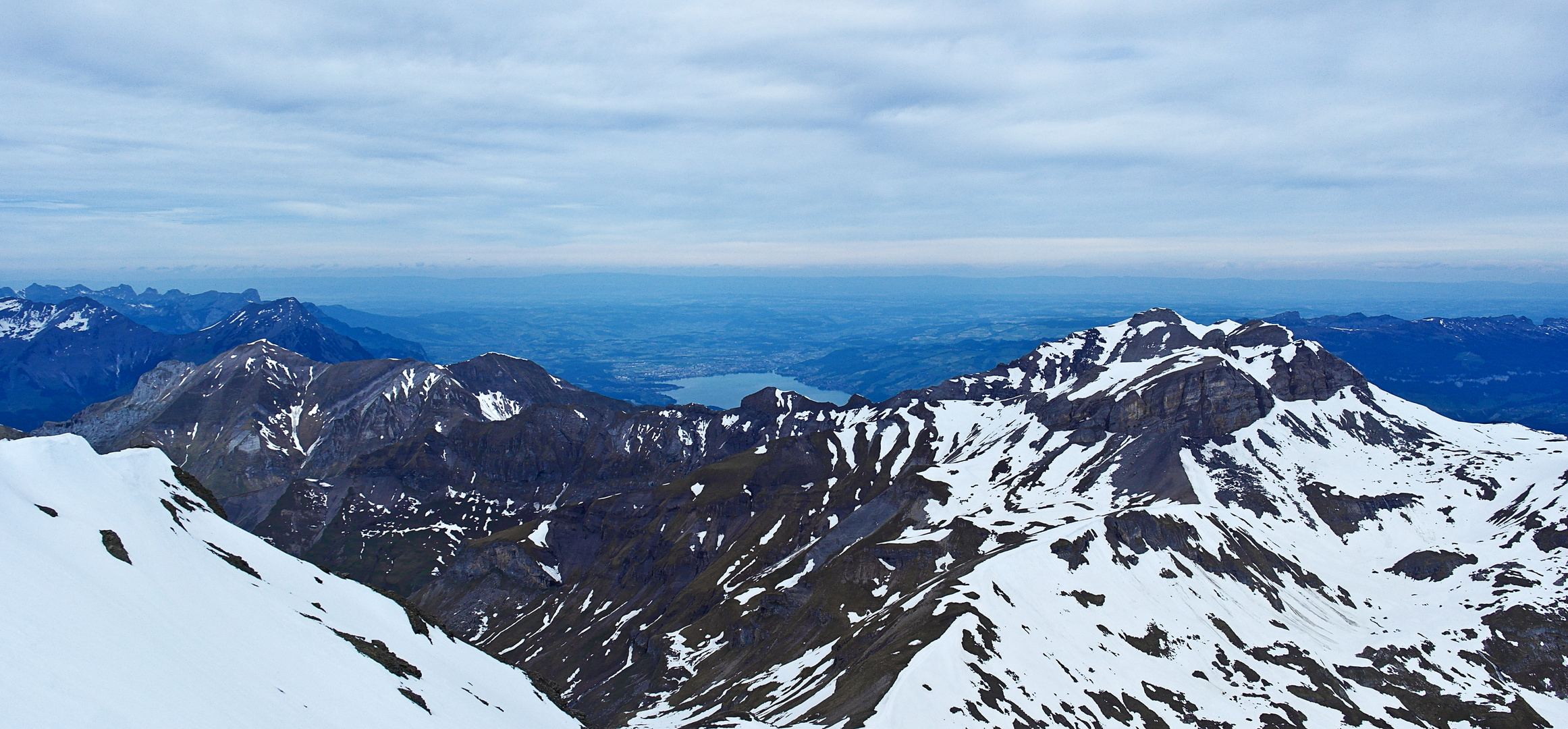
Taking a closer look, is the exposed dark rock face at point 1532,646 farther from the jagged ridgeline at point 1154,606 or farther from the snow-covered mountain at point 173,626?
the snow-covered mountain at point 173,626

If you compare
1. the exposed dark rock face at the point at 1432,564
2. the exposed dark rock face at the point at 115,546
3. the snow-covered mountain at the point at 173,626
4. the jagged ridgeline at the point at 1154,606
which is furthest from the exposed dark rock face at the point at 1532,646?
the exposed dark rock face at the point at 115,546

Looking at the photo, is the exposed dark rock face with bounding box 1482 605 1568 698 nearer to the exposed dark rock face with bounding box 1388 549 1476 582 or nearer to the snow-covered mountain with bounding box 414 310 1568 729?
the snow-covered mountain with bounding box 414 310 1568 729

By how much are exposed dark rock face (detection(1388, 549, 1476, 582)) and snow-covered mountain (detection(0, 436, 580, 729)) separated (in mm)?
176935

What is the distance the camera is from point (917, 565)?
150 metres

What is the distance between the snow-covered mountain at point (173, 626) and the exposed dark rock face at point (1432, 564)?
17693 centimetres

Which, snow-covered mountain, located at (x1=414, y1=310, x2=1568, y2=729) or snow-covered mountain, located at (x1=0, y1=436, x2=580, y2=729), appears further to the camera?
snow-covered mountain, located at (x1=414, y1=310, x2=1568, y2=729)

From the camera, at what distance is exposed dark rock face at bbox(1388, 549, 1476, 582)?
489 ft

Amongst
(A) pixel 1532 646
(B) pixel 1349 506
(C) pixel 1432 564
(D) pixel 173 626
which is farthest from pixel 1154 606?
(D) pixel 173 626

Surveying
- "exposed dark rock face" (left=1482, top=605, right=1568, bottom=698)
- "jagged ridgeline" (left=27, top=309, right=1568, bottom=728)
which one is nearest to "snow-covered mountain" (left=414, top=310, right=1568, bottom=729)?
"exposed dark rock face" (left=1482, top=605, right=1568, bottom=698)

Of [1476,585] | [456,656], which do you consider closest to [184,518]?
[456,656]

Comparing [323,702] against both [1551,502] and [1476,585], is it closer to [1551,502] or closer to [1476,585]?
[1476,585]

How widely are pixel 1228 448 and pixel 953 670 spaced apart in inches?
5599

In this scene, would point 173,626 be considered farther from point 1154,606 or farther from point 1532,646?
point 1532,646

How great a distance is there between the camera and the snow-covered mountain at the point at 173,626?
2295cm
